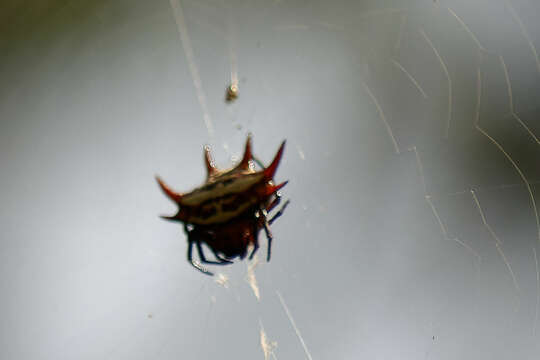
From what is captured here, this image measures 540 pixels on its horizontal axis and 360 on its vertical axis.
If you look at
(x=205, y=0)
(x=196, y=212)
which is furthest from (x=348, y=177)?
(x=205, y=0)

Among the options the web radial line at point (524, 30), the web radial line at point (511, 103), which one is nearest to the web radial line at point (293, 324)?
the web radial line at point (511, 103)

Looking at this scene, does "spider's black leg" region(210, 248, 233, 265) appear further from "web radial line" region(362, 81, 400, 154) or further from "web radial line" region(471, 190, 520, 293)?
"web radial line" region(471, 190, 520, 293)

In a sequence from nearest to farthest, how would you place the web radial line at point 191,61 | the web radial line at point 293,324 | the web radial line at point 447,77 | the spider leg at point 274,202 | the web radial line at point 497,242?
the spider leg at point 274,202 < the web radial line at point 497,242 < the web radial line at point 293,324 < the web radial line at point 447,77 < the web radial line at point 191,61

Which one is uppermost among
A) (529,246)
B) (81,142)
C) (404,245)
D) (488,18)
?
(81,142)

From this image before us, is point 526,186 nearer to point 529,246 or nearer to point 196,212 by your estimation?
point 529,246

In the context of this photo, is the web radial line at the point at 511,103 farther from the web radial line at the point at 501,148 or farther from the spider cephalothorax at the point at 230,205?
the spider cephalothorax at the point at 230,205

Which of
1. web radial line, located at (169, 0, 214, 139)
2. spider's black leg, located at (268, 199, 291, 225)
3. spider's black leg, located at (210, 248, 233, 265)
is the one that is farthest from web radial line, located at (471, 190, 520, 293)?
web radial line, located at (169, 0, 214, 139)

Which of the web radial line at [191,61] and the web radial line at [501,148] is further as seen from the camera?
the web radial line at [191,61]
